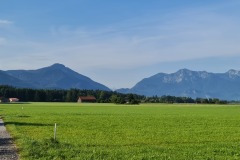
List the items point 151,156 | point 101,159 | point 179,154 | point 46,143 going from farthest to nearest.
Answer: point 46,143, point 179,154, point 151,156, point 101,159

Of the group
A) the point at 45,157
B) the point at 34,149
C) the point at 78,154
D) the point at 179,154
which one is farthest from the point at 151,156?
the point at 34,149

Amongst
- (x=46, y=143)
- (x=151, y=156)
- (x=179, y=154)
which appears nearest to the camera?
(x=151, y=156)

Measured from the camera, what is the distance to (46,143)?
23.3m

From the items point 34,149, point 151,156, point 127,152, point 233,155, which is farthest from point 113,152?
point 233,155

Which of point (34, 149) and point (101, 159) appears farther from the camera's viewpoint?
Answer: point (34, 149)

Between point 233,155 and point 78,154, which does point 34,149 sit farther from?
point 233,155

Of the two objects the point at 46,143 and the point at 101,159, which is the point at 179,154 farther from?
the point at 46,143

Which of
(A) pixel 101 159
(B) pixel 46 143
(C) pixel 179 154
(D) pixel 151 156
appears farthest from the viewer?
(B) pixel 46 143

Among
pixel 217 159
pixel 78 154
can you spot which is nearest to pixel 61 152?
pixel 78 154

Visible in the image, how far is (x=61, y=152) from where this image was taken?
64.2 feet

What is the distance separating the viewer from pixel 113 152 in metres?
20.0

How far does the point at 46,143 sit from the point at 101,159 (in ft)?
22.5

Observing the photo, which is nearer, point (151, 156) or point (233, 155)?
point (151, 156)

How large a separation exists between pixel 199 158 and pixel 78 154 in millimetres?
5276
